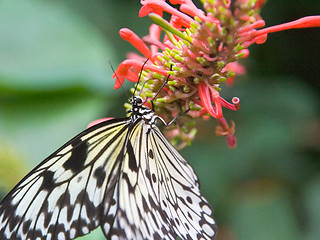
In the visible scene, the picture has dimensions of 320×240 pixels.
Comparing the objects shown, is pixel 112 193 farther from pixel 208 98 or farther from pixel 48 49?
pixel 48 49

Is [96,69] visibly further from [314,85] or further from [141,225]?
[314,85]

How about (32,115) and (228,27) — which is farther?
(32,115)

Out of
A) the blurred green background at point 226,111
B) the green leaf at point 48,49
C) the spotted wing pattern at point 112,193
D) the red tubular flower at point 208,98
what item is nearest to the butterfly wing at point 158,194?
the spotted wing pattern at point 112,193

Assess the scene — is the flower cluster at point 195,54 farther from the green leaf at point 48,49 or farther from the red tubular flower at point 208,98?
the green leaf at point 48,49

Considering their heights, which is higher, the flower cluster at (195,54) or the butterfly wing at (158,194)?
the flower cluster at (195,54)

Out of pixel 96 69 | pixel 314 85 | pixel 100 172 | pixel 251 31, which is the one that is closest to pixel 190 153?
pixel 96 69

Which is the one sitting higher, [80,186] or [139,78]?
[139,78]

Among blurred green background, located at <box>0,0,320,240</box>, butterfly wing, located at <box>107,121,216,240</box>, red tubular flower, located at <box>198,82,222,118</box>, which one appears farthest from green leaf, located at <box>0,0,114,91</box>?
red tubular flower, located at <box>198,82,222,118</box>

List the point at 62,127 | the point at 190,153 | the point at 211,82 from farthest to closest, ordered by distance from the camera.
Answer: the point at 190,153, the point at 62,127, the point at 211,82

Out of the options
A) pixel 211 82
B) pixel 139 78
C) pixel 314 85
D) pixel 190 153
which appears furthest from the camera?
pixel 314 85
